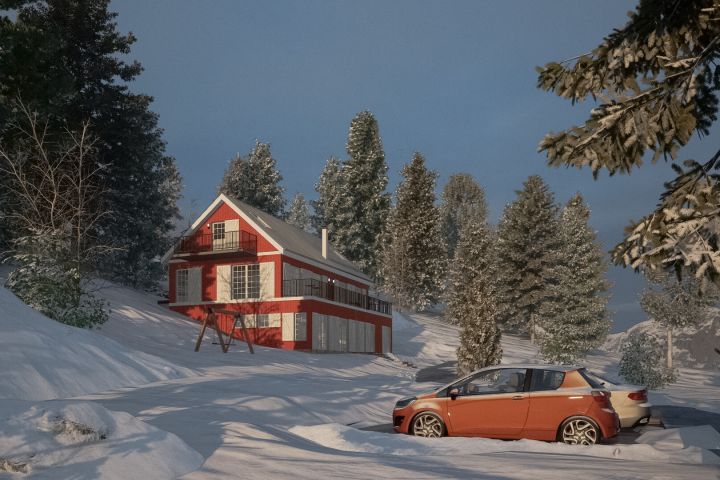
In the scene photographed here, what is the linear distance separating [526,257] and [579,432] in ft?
174

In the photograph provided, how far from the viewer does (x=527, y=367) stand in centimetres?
1392

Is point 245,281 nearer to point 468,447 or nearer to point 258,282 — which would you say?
point 258,282

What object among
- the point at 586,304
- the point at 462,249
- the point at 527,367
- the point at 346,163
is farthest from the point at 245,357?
the point at 346,163

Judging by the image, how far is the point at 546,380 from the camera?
1368 cm

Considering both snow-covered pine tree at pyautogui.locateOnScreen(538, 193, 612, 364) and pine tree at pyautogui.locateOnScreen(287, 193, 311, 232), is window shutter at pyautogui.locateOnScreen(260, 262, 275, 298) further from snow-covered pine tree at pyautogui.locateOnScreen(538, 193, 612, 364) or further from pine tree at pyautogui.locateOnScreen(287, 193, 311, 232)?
pine tree at pyautogui.locateOnScreen(287, 193, 311, 232)

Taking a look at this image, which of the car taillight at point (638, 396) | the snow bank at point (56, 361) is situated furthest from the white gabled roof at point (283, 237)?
the car taillight at point (638, 396)

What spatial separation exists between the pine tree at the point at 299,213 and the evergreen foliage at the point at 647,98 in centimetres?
9830

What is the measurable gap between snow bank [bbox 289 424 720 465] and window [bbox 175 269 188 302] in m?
32.4

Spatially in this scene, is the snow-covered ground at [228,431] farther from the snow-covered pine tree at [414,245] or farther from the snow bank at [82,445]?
the snow-covered pine tree at [414,245]

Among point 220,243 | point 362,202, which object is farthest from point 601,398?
point 362,202

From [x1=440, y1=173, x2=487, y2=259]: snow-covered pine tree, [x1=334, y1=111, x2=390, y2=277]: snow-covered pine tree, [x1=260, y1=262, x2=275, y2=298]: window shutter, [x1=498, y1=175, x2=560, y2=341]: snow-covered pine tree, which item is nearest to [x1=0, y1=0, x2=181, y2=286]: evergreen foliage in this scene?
[x1=260, y1=262, x2=275, y2=298]: window shutter

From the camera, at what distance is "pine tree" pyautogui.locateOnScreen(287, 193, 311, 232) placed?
10931cm

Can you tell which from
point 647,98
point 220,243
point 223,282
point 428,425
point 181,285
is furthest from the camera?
point 181,285

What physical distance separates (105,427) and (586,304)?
156 ft
